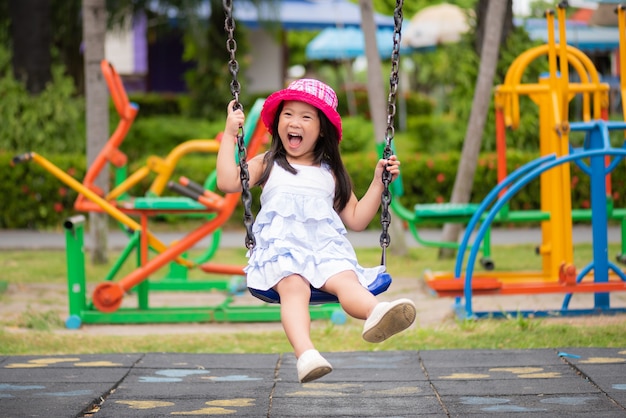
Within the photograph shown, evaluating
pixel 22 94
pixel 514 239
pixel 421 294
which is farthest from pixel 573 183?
pixel 22 94

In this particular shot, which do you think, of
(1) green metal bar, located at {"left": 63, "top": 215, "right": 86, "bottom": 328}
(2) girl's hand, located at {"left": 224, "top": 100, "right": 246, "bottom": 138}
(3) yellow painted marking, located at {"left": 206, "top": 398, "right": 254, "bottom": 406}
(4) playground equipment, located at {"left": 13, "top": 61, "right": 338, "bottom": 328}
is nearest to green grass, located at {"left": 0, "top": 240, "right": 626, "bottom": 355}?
(1) green metal bar, located at {"left": 63, "top": 215, "right": 86, "bottom": 328}

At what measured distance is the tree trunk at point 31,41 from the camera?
491 inches

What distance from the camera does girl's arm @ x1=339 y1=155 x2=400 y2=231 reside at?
3.88 metres

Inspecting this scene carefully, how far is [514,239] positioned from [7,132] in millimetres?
6259

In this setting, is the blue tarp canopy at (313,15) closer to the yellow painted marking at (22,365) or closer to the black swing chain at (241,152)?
the yellow painted marking at (22,365)

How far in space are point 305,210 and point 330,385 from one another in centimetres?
99

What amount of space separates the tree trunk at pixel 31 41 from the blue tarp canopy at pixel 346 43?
706 cm

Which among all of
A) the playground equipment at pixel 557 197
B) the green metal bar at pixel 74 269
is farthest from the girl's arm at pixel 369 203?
the green metal bar at pixel 74 269

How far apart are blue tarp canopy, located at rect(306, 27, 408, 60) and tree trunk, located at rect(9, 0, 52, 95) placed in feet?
23.2

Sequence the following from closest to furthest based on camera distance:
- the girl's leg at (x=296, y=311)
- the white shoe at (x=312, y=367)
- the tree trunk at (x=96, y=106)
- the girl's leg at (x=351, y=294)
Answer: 1. the white shoe at (x=312, y=367)
2. the girl's leg at (x=296, y=311)
3. the girl's leg at (x=351, y=294)
4. the tree trunk at (x=96, y=106)

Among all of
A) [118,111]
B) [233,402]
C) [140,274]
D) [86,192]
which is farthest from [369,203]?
[118,111]

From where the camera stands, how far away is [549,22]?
6.66 m

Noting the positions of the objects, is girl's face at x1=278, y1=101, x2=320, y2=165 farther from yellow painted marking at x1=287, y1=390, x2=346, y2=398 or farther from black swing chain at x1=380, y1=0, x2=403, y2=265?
yellow painted marking at x1=287, y1=390, x2=346, y2=398

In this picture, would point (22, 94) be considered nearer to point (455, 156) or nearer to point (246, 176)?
point (455, 156)
